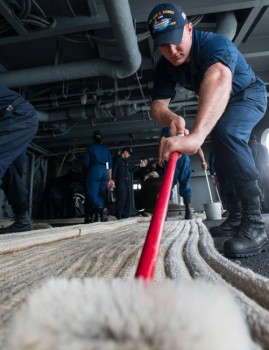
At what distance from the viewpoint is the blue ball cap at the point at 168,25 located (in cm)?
90

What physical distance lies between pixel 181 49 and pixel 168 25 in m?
0.09

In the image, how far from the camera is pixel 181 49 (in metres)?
0.96

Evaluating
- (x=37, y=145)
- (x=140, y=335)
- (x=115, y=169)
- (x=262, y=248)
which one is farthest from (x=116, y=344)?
(x=37, y=145)

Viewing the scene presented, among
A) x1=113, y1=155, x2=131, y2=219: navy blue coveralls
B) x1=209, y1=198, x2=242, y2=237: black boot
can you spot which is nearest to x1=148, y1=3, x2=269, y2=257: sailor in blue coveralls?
x1=209, y1=198, x2=242, y2=237: black boot

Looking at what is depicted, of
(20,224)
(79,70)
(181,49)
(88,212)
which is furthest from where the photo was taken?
(88,212)

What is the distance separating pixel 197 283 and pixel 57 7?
269 centimetres

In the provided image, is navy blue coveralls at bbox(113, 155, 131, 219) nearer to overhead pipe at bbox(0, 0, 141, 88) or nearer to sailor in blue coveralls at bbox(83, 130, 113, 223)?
sailor in blue coveralls at bbox(83, 130, 113, 223)

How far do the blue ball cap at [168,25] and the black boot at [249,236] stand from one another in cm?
60

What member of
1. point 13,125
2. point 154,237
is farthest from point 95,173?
point 154,237

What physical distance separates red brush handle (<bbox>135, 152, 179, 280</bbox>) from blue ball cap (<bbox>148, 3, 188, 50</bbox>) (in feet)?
1.91

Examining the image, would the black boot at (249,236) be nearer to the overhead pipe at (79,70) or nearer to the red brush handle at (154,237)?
the red brush handle at (154,237)

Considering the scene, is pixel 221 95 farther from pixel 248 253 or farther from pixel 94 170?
pixel 94 170

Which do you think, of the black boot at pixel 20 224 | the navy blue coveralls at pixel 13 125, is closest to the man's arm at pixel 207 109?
the navy blue coveralls at pixel 13 125

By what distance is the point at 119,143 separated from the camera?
6.42m
